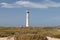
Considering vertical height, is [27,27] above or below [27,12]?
below

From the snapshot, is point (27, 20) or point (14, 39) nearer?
point (14, 39)

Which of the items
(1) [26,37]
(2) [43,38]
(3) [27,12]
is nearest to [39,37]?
(2) [43,38]

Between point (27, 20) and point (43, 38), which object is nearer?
point (43, 38)

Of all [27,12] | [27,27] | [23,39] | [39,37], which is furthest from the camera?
[27,27]

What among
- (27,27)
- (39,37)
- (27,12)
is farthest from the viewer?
(27,27)

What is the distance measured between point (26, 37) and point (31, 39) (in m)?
1.02

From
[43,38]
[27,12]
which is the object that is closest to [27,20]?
[27,12]

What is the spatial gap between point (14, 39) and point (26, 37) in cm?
328

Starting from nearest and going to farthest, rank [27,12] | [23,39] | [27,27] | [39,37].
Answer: [23,39], [39,37], [27,12], [27,27]

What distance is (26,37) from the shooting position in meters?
44.9

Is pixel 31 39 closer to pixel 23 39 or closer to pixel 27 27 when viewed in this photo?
pixel 23 39

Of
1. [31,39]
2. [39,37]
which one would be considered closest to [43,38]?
[39,37]

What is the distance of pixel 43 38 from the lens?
4950 centimetres

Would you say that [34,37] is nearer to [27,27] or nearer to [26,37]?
[26,37]
